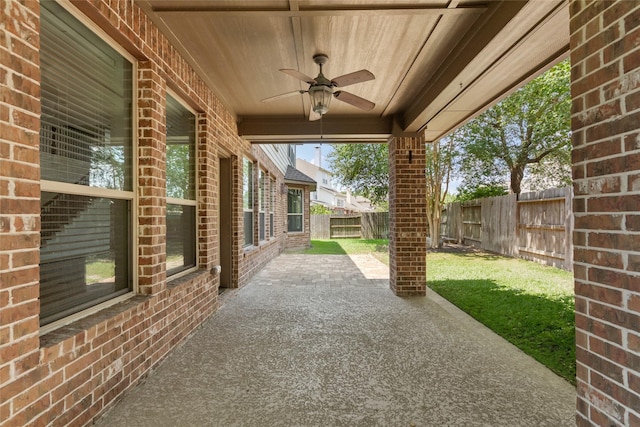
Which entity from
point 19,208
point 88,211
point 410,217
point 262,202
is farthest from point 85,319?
point 262,202

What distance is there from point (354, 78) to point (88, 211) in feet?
7.91

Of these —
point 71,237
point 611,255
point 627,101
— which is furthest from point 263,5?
point 611,255

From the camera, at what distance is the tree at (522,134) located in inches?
408

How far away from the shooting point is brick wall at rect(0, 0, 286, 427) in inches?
57.9

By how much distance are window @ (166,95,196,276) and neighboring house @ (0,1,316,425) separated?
0.02 metres

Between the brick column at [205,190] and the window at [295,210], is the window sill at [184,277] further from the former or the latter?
the window at [295,210]

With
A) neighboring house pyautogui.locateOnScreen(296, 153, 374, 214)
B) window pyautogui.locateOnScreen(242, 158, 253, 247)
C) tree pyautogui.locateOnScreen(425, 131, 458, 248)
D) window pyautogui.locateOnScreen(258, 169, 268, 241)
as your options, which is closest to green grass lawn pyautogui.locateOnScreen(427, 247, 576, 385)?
tree pyautogui.locateOnScreen(425, 131, 458, 248)

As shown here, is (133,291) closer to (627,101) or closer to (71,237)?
(71,237)

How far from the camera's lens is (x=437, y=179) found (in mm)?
10898

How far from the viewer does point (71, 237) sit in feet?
6.69

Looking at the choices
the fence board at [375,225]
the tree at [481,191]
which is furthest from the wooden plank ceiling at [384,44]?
the fence board at [375,225]

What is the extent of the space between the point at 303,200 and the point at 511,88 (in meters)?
9.84

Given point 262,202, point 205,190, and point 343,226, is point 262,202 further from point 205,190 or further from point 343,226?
point 343,226

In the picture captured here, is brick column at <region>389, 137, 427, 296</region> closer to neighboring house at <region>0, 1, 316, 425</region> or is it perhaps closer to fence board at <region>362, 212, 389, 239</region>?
neighboring house at <region>0, 1, 316, 425</region>
